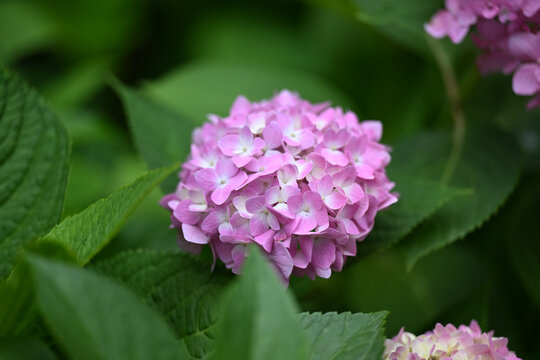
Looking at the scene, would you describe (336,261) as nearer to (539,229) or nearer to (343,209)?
(343,209)

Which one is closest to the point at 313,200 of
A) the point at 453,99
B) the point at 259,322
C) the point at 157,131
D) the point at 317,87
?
the point at 259,322

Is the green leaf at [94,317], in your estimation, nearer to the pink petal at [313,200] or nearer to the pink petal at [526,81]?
the pink petal at [313,200]

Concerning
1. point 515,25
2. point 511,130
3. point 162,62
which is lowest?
point 162,62

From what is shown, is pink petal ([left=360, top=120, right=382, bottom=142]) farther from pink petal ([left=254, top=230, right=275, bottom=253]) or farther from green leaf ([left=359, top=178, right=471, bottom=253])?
pink petal ([left=254, top=230, right=275, bottom=253])

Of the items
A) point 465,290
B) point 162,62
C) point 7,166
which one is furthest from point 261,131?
point 162,62

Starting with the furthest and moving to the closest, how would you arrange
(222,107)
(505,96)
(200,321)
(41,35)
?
1. (41,35)
2. (222,107)
3. (505,96)
4. (200,321)

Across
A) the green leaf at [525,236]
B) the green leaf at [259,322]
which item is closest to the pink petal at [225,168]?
the green leaf at [259,322]
